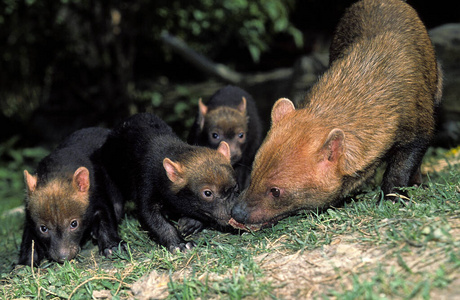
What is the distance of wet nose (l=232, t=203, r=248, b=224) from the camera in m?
4.64

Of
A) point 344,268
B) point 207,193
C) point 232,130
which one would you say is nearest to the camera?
point 344,268

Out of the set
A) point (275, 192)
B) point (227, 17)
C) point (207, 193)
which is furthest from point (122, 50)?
point (275, 192)

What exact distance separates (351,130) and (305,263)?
4.45ft

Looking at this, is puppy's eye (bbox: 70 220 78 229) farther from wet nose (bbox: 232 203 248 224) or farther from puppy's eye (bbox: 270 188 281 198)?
puppy's eye (bbox: 270 188 281 198)

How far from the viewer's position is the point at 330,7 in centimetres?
1334

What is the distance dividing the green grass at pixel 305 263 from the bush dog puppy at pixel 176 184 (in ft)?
0.73

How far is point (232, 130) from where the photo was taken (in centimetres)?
760

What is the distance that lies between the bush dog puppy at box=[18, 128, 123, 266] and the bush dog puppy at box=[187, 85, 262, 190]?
202 cm

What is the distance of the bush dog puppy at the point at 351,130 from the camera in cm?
448

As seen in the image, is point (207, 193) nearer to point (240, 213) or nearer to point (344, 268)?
point (240, 213)

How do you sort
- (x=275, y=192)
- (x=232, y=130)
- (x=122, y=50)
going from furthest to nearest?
(x=122, y=50) < (x=232, y=130) < (x=275, y=192)

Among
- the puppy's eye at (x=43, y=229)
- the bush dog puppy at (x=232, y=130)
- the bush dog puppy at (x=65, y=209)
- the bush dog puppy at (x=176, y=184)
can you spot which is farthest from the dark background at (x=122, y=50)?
the puppy's eye at (x=43, y=229)

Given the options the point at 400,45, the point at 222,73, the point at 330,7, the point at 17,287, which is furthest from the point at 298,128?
the point at 330,7

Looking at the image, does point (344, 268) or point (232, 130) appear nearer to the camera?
point (344, 268)
